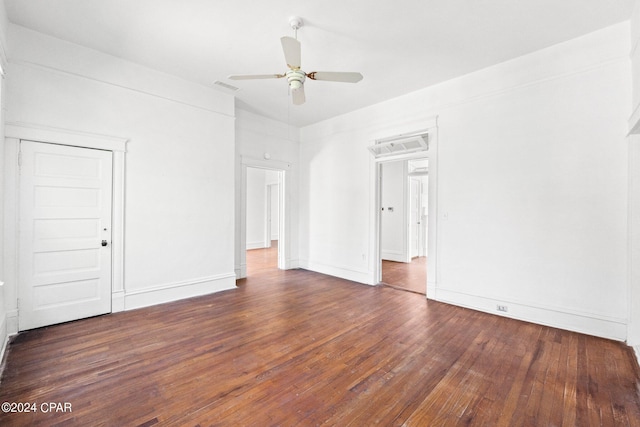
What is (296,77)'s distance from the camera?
273cm

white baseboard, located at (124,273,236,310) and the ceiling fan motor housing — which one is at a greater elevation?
the ceiling fan motor housing

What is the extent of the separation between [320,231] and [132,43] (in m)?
4.27

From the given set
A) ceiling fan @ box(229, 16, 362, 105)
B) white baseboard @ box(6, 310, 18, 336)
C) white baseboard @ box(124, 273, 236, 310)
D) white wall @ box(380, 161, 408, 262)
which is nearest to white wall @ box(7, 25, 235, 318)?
white baseboard @ box(124, 273, 236, 310)

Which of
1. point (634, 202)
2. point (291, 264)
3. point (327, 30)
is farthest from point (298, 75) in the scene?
point (291, 264)

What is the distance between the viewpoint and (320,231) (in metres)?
6.00

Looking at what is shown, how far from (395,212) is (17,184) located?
6886 millimetres

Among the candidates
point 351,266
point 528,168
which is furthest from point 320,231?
point 528,168

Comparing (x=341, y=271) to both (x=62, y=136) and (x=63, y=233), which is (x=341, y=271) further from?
(x=62, y=136)

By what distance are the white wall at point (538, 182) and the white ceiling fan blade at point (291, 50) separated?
2574mm

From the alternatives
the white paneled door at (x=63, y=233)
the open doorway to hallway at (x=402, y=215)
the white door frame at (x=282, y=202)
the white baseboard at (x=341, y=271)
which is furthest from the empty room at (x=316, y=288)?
the open doorway to hallway at (x=402, y=215)

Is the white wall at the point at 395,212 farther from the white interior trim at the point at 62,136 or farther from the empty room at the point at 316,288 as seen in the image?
the white interior trim at the point at 62,136

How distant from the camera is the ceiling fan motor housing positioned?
2.72 meters

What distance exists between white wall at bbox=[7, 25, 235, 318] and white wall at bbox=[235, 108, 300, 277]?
0.65 m

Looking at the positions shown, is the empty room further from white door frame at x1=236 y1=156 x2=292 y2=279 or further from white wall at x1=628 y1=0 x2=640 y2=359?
white door frame at x1=236 y1=156 x2=292 y2=279
